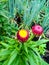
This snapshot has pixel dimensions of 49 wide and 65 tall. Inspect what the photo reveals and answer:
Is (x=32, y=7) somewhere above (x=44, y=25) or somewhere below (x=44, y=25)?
above

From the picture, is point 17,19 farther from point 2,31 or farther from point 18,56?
point 18,56

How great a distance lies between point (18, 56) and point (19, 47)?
0.09 m

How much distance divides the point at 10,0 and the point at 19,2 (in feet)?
0.34

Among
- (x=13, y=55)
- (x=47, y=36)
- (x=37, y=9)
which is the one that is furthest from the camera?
(x=47, y=36)

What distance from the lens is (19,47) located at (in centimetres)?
174

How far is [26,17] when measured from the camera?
2625 mm

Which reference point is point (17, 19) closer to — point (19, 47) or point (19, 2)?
point (19, 2)

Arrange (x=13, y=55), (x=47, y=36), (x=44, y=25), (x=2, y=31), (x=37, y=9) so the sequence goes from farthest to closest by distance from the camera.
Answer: (x=47, y=36) → (x=44, y=25) → (x=37, y=9) → (x=2, y=31) → (x=13, y=55)

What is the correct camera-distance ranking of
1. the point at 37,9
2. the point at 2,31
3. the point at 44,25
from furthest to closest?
1. the point at 44,25
2. the point at 37,9
3. the point at 2,31

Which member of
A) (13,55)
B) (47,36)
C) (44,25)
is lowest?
(47,36)

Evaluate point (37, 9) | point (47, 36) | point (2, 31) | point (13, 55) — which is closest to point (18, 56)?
point (13, 55)

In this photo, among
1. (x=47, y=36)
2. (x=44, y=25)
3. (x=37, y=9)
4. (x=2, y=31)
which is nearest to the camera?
(x=2, y=31)

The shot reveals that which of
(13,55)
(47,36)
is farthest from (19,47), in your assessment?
(47,36)

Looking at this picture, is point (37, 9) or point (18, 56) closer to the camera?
point (18, 56)
